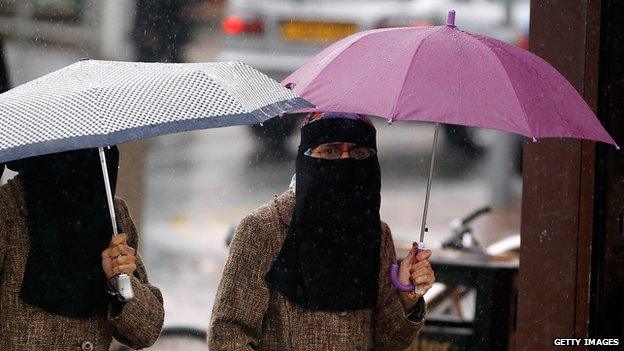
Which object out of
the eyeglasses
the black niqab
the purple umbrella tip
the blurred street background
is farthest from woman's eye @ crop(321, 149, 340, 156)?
the blurred street background

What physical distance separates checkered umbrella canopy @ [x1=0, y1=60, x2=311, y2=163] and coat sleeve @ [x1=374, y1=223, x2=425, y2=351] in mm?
699

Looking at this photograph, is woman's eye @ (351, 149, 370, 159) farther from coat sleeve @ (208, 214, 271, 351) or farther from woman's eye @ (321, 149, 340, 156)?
coat sleeve @ (208, 214, 271, 351)

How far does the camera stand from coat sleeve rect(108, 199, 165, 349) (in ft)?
12.2

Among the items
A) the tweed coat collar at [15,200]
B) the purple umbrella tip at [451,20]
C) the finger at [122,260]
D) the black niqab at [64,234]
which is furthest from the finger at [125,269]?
Answer: the purple umbrella tip at [451,20]

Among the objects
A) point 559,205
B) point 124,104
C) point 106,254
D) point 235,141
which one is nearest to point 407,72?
point 124,104

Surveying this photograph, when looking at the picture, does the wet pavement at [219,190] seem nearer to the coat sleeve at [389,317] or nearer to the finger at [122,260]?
the coat sleeve at [389,317]

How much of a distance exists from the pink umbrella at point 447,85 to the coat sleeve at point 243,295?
1.39ft

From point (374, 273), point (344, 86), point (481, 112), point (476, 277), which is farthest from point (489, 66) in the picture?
point (476, 277)

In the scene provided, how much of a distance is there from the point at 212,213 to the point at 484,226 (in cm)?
285

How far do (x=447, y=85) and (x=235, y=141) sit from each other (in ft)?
49.7

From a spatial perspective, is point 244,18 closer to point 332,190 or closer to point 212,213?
point 212,213

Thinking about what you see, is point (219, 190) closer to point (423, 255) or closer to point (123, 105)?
point (423, 255)

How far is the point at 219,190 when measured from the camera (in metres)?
14.9

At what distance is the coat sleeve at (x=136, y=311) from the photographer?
3.73 metres
